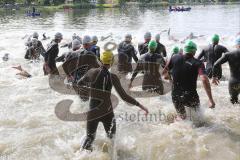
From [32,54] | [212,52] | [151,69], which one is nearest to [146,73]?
[151,69]

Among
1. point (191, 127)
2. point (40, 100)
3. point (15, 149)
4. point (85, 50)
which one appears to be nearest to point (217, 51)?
point (191, 127)

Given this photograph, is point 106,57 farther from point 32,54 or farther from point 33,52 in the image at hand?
point 32,54

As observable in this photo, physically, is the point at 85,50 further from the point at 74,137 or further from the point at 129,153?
the point at 129,153

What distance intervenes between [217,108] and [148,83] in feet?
6.54

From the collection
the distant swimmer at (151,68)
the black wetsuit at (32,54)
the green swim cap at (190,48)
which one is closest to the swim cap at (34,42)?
the black wetsuit at (32,54)

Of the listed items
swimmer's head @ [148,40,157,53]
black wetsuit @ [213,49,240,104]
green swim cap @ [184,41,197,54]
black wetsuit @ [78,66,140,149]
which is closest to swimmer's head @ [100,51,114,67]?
black wetsuit @ [78,66,140,149]

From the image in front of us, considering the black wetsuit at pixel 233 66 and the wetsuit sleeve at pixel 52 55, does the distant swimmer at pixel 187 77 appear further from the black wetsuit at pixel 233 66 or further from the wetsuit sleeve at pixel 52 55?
the wetsuit sleeve at pixel 52 55

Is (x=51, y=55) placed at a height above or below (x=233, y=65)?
below

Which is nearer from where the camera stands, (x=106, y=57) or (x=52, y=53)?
(x=106, y=57)

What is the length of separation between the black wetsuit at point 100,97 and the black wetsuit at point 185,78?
1.43 meters

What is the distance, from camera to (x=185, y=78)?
6625mm

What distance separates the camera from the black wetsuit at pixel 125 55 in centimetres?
1090

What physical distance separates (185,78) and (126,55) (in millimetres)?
4634

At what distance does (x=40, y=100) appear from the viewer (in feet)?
33.2
